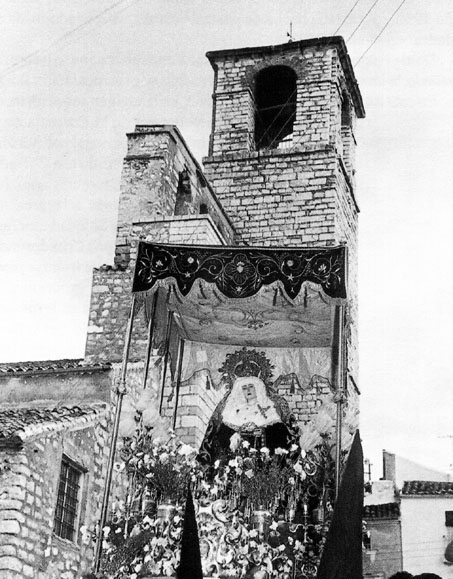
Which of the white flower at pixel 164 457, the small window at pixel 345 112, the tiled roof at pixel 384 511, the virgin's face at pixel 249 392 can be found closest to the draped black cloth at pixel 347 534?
the white flower at pixel 164 457

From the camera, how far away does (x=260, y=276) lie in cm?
956

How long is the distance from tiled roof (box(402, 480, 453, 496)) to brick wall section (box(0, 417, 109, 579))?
13.7m

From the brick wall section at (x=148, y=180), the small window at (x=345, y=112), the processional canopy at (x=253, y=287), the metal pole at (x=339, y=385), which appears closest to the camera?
the metal pole at (x=339, y=385)

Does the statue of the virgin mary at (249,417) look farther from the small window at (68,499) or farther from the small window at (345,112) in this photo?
the small window at (345,112)

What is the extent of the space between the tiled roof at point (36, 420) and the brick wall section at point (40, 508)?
0.38ft

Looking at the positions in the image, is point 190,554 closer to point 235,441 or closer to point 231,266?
point 235,441

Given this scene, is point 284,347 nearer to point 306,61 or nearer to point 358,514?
point 358,514

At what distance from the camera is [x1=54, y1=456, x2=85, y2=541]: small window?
36.5 ft

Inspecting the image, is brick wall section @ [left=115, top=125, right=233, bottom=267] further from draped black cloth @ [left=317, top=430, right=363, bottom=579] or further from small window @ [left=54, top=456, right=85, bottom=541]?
draped black cloth @ [left=317, top=430, right=363, bottom=579]

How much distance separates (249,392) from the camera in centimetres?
1049

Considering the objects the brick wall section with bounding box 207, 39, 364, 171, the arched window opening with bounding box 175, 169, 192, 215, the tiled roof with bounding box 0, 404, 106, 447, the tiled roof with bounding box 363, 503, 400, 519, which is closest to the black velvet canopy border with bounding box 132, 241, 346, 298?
the tiled roof with bounding box 0, 404, 106, 447

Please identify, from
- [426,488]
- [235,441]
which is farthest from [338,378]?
[426,488]

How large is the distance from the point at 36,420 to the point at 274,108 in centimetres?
1136

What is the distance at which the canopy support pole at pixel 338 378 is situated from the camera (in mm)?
8531
